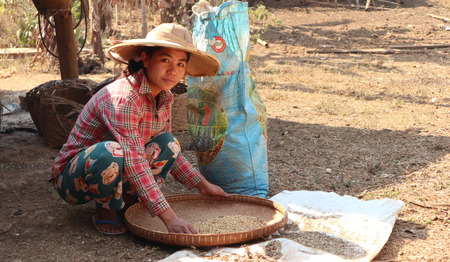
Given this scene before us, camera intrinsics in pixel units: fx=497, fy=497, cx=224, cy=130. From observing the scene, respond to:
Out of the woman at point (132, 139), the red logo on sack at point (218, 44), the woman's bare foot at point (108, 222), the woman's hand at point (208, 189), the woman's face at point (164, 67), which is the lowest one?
the woman's bare foot at point (108, 222)

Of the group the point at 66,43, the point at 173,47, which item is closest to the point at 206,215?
the point at 173,47

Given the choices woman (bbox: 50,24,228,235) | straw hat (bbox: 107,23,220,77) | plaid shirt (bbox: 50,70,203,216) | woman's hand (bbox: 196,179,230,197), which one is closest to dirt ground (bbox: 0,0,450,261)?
woman (bbox: 50,24,228,235)

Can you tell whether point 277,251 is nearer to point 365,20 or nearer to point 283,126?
point 283,126

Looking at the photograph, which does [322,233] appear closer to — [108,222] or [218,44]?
[108,222]

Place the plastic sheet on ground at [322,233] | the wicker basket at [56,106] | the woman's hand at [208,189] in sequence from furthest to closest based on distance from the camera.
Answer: the wicker basket at [56,106]
the woman's hand at [208,189]
the plastic sheet on ground at [322,233]

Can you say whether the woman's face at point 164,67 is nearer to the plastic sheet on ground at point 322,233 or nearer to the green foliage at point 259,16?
the plastic sheet on ground at point 322,233

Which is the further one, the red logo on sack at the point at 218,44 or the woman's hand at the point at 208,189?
the red logo on sack at the point at 218,44

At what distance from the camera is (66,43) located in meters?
4.05

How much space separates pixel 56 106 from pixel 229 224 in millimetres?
2149

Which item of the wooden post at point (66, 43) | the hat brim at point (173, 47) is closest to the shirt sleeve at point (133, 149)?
the hat brim at point (173, 47)

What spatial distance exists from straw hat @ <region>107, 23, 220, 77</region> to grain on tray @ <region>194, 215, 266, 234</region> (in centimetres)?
79

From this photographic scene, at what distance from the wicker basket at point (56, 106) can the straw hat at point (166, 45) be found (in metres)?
1.35

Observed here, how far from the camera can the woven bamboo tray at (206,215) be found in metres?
2.12

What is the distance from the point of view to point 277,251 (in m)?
2.12
